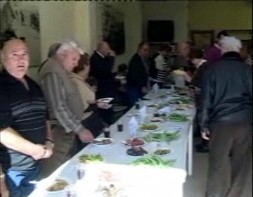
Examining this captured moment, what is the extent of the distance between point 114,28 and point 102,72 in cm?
251

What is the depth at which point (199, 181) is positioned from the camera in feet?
13.9

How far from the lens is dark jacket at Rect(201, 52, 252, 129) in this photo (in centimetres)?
324

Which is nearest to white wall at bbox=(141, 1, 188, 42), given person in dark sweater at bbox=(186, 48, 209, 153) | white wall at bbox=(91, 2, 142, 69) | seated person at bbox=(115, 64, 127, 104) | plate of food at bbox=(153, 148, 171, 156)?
white wall at bbox=(91, 2, 142, 69)

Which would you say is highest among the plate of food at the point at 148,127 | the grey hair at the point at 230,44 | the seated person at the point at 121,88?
the grey hair at the point at 230,44

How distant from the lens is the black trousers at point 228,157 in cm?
329

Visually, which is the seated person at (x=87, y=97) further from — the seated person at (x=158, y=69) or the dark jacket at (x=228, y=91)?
the seated person at (x=158, y=69)

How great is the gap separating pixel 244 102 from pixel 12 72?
1.58m

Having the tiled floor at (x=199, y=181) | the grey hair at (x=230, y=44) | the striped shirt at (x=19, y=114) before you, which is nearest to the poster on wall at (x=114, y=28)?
the tiled floor at (x=199, y=181)

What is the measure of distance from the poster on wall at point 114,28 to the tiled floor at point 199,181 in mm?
2719

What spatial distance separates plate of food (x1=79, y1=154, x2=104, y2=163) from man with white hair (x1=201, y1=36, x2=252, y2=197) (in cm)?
102

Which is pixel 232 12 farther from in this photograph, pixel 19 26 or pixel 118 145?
pixel 118 145

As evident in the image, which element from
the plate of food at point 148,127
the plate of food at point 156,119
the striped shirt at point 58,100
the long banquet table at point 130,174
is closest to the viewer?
the long banquet table at point 130,174

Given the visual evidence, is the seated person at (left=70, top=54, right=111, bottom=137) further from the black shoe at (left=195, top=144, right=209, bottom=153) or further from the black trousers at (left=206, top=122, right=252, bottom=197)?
the black shoe at (left=195, top=144, right=209, bottom=153)

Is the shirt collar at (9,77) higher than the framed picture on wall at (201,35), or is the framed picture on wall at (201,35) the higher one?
the shirt collar at (9,77)
